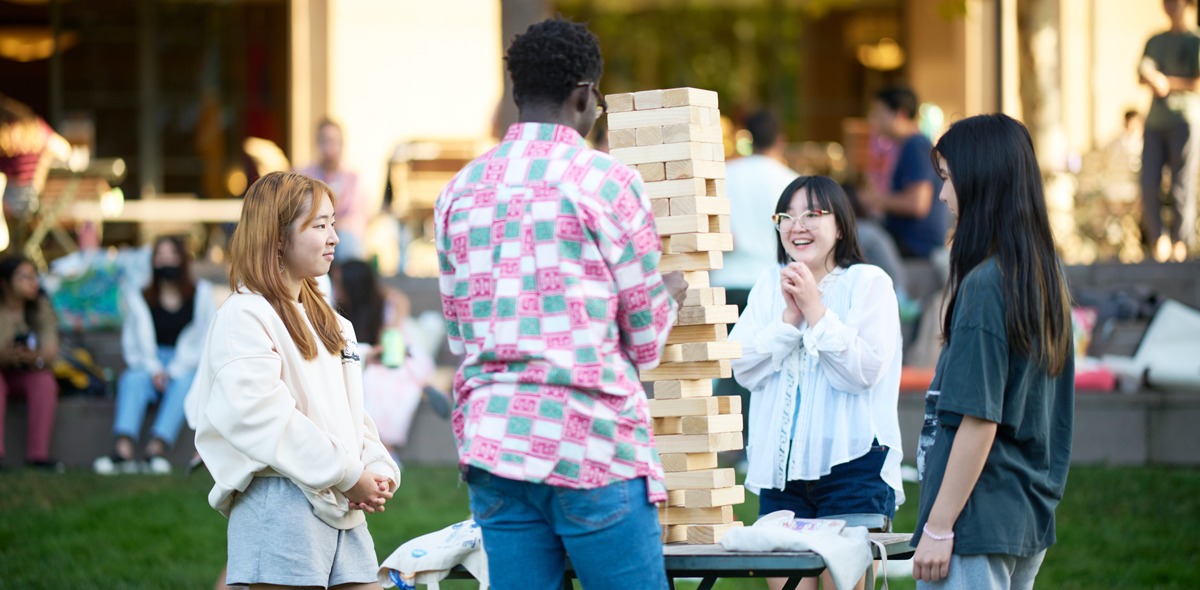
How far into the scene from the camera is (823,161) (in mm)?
16344

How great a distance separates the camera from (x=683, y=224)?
4051 millimetres

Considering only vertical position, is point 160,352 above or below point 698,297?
below

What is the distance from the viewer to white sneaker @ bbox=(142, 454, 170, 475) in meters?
9.80

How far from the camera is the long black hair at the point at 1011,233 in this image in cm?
358

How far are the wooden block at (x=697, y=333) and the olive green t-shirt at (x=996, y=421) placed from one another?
2.04 ft

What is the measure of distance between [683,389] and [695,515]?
0.34m

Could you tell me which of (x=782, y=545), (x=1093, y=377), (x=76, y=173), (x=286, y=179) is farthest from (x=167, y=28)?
(x=782, y=545)

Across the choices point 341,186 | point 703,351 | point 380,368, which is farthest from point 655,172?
point 341,186

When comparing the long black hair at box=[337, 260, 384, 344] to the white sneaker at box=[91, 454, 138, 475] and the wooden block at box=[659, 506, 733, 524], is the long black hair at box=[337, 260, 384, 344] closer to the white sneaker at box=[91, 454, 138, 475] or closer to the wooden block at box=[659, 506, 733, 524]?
the white sneaker at box=[91, 454, 138, 475]

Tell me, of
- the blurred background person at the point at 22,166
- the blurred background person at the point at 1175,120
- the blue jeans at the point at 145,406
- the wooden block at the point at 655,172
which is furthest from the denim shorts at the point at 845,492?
the blurred background person at the point at 22,166

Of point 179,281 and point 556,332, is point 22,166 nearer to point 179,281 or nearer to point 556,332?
point 179,281

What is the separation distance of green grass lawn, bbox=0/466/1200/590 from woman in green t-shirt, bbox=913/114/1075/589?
2891 millimetres

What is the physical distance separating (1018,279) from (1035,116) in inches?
538

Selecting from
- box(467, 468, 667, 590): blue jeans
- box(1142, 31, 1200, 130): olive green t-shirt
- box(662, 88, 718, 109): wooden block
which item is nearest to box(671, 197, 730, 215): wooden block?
box(662, 88, 718, 109): wooden block
